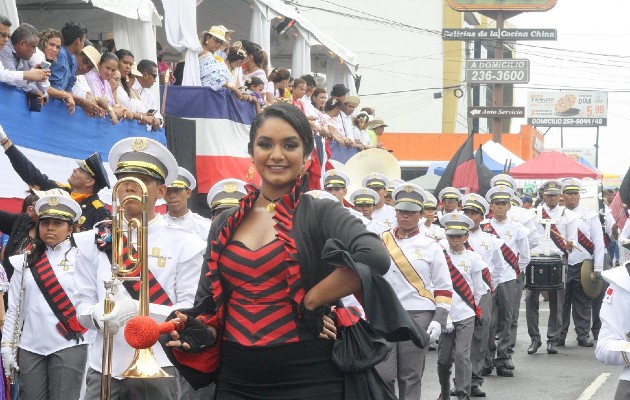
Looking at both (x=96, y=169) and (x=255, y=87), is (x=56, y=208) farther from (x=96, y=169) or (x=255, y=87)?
(x=255, y=87)

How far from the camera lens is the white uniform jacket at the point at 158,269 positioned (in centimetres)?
622

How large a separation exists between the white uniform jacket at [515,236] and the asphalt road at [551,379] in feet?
4.12

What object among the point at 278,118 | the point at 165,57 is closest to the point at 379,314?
the point at 278,118

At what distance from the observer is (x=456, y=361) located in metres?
11.9

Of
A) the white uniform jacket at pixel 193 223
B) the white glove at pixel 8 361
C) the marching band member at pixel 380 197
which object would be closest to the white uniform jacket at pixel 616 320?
the white glove at pixel 8 361

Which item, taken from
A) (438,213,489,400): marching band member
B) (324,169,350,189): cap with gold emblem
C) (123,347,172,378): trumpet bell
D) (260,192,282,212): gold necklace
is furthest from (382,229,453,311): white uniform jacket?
(260,192,282,212): gold necklace

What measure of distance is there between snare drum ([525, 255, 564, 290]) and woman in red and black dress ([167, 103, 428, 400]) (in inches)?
480

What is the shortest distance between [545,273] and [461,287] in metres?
4.56

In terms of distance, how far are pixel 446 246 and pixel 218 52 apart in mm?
Result: 5160

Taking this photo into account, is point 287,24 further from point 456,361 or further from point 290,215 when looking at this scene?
point 290,215

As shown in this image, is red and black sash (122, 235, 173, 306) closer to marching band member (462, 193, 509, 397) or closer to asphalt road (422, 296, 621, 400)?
asphalt road (422, 296, 621, 400)

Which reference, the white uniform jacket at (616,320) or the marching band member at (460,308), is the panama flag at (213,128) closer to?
the marching band member at (460,308)

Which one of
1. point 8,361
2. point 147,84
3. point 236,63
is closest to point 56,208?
point 8,361

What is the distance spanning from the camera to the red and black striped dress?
172 inches
